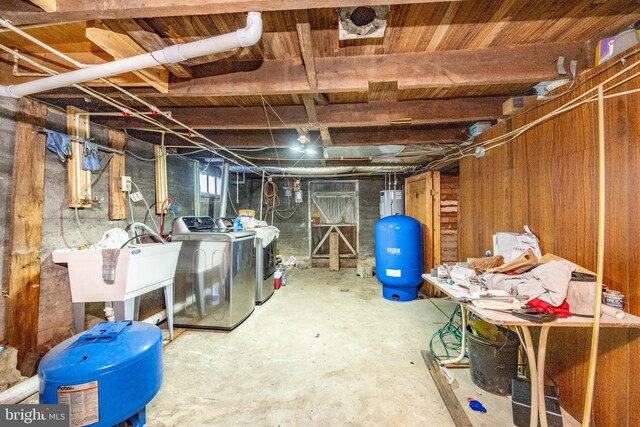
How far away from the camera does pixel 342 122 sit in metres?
2.42

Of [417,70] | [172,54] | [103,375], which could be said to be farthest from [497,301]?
[172,54]

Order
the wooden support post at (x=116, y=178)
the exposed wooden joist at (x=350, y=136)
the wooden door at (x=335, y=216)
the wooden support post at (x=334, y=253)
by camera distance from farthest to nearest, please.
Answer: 1. the wooden door at (x=335, y=216)
2. the wooden support post at (x=334, y=253)
3. the exposed wooden joist at (x=350, y=136)
4. the wooden support post at (x=116, y=178)

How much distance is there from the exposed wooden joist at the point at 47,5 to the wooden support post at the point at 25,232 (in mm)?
1275

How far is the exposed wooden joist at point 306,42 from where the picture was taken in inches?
48.9

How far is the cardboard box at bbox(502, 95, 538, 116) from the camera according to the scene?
198 centimetres

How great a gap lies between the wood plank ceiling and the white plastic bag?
105 centimetres

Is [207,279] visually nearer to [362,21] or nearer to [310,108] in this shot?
[310,108]

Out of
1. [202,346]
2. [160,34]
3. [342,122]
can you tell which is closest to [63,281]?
[202,346]

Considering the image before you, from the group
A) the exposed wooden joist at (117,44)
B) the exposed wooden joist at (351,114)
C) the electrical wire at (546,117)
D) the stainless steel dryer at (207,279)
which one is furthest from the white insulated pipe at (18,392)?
the electrical wire at (546,117)

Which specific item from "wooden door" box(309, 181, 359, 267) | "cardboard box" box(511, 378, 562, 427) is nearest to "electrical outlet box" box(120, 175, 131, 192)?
"cardboard box" box(511, 378, 562, 427)

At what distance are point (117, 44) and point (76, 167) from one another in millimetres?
1393

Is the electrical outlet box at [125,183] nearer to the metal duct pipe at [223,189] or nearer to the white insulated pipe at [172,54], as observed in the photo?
the white insulated pipe at [172,54]

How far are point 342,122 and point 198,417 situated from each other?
99.4 inches

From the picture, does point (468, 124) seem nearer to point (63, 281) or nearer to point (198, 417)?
point (198, 417)
